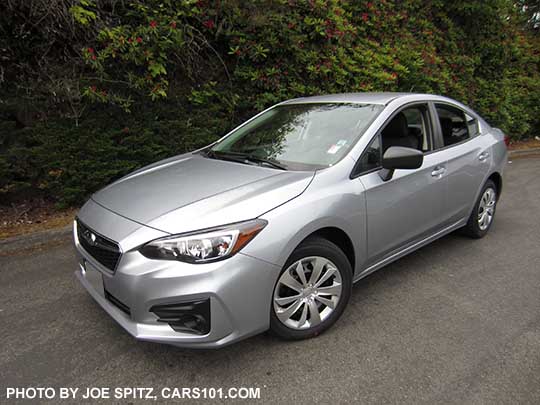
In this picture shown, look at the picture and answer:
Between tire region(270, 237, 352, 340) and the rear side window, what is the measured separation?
178cm

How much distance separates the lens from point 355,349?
7.88ft

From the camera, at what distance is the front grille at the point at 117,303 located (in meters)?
2.12

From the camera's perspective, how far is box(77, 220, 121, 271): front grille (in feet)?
7.00

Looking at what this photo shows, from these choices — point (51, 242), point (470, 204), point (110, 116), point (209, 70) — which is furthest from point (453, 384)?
point (209, 70)

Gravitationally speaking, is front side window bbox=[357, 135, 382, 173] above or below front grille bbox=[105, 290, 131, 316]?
above

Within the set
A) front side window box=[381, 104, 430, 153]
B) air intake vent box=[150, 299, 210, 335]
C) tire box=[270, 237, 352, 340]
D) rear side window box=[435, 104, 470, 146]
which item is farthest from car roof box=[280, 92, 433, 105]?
air intake vent box=[150, 299, 210, 335]

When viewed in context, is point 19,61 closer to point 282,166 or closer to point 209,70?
point 209,70

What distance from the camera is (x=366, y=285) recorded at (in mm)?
3205

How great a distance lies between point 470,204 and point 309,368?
98.4 inches

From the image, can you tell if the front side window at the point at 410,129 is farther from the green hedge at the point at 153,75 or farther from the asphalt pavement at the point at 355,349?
the green hedge at the point at 153,75

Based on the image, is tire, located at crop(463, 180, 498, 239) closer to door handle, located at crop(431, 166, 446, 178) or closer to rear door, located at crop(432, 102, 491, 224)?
rear door, located at crop(432, 102, 491, 224)

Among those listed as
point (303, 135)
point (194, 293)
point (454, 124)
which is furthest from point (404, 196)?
point (194, 293)

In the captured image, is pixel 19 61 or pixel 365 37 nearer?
pixel 19 61

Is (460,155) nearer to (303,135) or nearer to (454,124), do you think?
(454,124)
